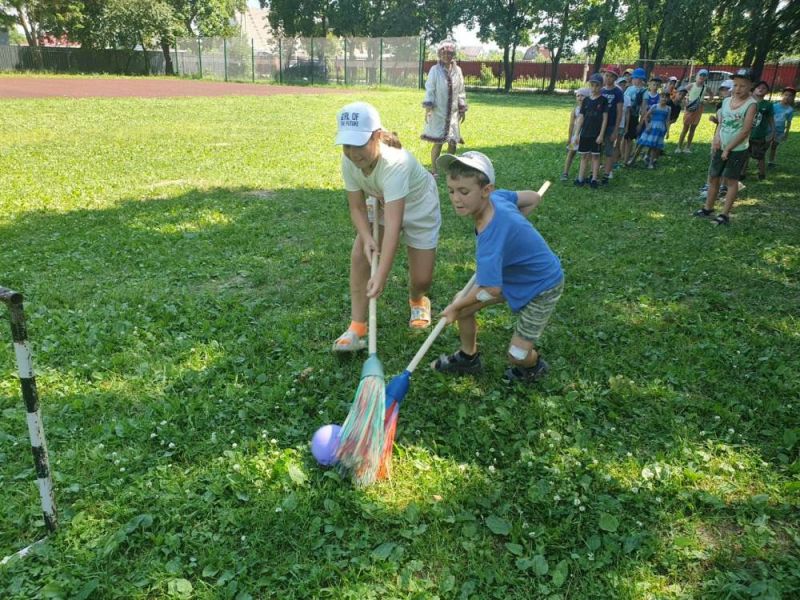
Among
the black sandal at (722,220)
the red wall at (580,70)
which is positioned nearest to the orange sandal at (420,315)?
the black sandal at (722,220)

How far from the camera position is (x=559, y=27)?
43344mm

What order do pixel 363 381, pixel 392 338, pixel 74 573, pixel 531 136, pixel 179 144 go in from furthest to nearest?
pixel 531 136 → pixel 179 144 → pixel 392 338 → pixel 363 381 → pixel 74 573

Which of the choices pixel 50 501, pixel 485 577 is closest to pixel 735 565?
pixel 485 577

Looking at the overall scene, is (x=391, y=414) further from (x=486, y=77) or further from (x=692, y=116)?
(x=486, y=77)

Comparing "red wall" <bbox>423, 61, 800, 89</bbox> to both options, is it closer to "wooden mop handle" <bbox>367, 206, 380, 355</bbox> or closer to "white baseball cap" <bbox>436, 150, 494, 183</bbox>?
"wooden mop handle" <bbox>367, 206, 380, 355</bbox>

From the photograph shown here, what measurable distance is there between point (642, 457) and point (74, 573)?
278 centimetres

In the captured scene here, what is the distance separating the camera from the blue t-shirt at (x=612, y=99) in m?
8.77

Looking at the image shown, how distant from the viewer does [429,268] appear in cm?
409

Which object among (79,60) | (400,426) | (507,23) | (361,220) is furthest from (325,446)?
(507,23)

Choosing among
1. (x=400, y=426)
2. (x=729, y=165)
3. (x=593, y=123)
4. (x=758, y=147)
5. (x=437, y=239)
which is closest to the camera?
(x=400, y=426)

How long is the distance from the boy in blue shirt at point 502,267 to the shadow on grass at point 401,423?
0.20 metres

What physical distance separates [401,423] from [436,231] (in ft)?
4.39

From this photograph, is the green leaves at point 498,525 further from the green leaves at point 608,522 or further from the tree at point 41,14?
the tree at point 41,14

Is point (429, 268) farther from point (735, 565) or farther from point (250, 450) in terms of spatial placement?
point (735, 565)
